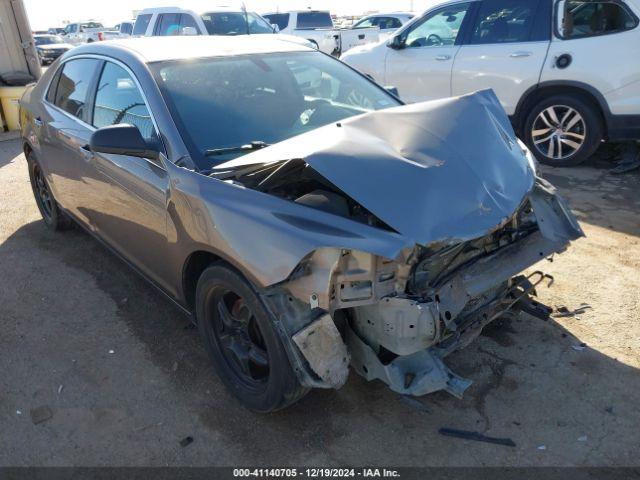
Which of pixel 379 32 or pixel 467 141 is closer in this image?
pixel 467 141

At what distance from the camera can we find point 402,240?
208 cm

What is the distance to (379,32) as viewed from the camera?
15.3 m

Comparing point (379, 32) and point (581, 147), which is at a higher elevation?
point (379, 32)

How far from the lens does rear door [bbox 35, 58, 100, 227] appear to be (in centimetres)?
383

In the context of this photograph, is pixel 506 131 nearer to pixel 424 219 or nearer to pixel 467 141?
pixel 467 141

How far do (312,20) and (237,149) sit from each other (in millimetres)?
15566

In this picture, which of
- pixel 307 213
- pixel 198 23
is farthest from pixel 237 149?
pixel 198 23

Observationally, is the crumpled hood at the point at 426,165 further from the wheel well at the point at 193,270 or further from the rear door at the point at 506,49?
the rear door at the point at 506,49

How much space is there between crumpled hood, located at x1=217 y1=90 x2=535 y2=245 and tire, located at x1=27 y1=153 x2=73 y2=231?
3128mm

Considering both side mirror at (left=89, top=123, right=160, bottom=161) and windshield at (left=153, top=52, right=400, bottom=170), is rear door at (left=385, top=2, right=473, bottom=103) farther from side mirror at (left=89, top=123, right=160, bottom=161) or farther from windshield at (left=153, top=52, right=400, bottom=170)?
side mirror at (left=89, top=123, right=160, bottom=161)

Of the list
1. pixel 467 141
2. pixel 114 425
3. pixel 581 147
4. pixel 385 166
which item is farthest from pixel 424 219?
pixel 581 147

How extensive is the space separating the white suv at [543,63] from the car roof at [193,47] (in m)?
3.63

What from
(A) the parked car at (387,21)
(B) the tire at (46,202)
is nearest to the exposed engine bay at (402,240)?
(B) the tire at (46,202)

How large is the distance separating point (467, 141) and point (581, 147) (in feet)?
14.3
